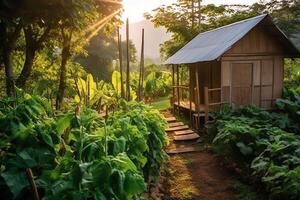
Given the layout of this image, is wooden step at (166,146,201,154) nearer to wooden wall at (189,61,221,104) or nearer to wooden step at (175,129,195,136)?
wooden step at (175,129,195,136)

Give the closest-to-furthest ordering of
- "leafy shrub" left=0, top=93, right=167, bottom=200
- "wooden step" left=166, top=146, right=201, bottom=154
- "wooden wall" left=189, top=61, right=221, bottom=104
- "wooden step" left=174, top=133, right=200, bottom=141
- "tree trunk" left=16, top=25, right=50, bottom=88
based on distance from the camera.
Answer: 1. "leafy shrub" left=0, top=93, right=167, bottom=200
2. "tree trunk" left=16, top=25, right=50, bottom=88
3. "wooden step" left=166, top=146, right=201, bottom=154
4. "wooden step" left=174, top=133, right=200, bottom=141
5. "wooden wall" left=189, top=61, right=221, bottom=104

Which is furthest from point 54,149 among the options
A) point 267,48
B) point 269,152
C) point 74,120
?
point 267,48

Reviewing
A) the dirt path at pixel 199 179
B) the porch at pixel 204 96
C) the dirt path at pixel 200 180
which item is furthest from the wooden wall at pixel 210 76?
the dirt path at pixel 199 179

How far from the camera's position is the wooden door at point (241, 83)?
14656mm

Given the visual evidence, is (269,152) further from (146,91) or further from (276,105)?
(146,91)

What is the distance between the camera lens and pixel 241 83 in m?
14.8

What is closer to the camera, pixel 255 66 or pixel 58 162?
pixel 58 162

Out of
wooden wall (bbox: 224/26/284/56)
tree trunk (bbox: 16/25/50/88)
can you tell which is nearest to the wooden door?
wooden wall (bbox: 224/26/284/56)

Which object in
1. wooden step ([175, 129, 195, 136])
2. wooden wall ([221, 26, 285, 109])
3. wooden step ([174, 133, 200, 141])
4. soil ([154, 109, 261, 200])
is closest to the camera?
soil ([154, 109, 261, 200])

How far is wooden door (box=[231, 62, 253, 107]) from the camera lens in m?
14.7

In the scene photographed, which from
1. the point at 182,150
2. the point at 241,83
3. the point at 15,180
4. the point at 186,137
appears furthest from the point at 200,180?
the point at 241,83

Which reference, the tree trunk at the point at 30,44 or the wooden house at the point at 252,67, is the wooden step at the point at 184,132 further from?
the tree trunk at the point at 30,44

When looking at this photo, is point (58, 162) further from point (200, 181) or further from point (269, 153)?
point (200, 181)

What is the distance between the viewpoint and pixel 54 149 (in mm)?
3141
